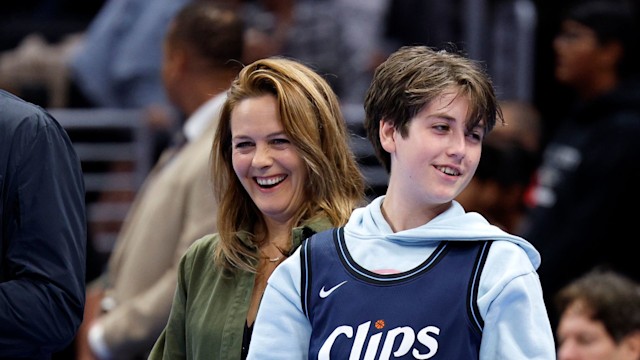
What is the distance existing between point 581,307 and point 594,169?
1040 mm

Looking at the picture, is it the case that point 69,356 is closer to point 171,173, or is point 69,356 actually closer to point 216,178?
point 171,173

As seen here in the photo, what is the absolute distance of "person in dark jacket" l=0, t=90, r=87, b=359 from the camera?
3.38 meters

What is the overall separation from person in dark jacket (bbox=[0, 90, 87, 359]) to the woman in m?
0.34

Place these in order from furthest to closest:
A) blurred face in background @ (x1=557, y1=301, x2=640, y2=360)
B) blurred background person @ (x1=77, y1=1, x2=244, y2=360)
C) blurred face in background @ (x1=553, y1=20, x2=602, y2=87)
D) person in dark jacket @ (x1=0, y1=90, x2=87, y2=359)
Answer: blurred face in background @ (x1=553, y1=20, x2=602, y2=87), blurred face in background @ (x1=557, y1=301, x2=640, y2=360), blurred background person @ (x1=77, y1=1, x2=244, y2=360), person in dark jacket @ (x1=0, y1=90, x2=87, y2=359)

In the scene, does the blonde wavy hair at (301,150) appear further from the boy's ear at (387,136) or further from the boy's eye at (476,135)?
the boy's eye at (476,135)

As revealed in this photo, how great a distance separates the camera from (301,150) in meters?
3.60

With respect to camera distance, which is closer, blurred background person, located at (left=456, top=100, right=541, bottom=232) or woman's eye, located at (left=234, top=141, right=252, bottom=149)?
woman's eye, located at (left=234, top=141, right=252, bottom=149)

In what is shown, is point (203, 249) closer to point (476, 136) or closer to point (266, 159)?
point (266, 159)

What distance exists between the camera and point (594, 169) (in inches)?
253

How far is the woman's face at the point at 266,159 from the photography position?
3602 mm

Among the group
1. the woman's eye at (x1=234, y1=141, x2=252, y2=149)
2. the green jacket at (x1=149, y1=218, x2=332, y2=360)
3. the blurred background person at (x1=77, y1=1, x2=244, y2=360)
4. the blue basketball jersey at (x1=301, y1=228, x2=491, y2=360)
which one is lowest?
the blurred background person at (x1=77, y1=1, x2=244, y2=360)

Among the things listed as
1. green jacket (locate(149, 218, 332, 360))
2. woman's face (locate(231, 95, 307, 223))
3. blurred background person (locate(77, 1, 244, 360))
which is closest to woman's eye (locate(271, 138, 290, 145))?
woman's face (locate(231, 95, 307, 223))

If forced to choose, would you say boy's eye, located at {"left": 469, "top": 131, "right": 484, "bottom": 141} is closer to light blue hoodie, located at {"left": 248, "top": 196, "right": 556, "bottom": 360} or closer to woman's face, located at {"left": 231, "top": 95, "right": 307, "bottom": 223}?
light blue hoodie, located at {"left": 248, "top": 196, "right": 556, "bottom": 360}

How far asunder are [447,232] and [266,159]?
677mm
